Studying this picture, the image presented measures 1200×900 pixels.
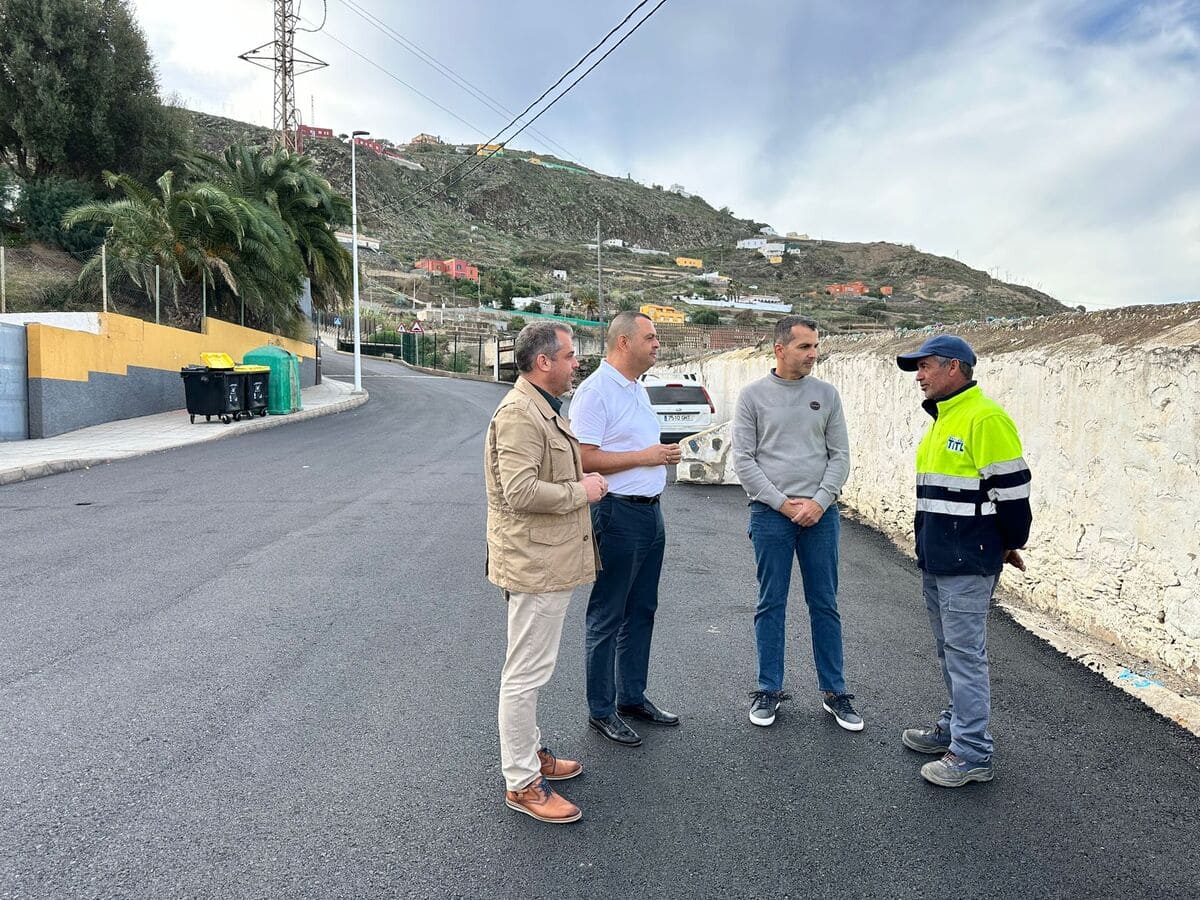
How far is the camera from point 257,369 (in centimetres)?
1878

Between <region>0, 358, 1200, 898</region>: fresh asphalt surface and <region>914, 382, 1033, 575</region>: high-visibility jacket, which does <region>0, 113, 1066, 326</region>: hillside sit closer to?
<region>0, 358, 1200, 898</region>: fresh asphalt surface

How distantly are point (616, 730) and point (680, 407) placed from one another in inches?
429

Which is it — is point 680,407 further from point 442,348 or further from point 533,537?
point 442,348

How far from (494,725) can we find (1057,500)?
4030 millimetres

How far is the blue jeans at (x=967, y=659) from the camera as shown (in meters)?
3.39

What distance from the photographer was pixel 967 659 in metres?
3.47

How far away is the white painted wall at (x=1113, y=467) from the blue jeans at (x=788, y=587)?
188cm

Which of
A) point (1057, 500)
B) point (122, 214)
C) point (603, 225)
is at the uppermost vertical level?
point (603, 225)

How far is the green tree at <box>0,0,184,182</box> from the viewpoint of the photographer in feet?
81.1

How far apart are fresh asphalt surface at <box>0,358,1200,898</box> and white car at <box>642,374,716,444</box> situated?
778 cm

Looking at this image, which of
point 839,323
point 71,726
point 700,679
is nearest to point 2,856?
point 71,726

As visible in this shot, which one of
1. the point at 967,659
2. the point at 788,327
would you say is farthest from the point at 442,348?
the point at 967,659

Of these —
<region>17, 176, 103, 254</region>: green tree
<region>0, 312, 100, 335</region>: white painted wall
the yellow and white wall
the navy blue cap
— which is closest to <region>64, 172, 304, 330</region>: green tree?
<region>17, 176, 103, 254</region>: green tree

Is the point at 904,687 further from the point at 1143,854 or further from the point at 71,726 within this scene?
the point at 71,726
